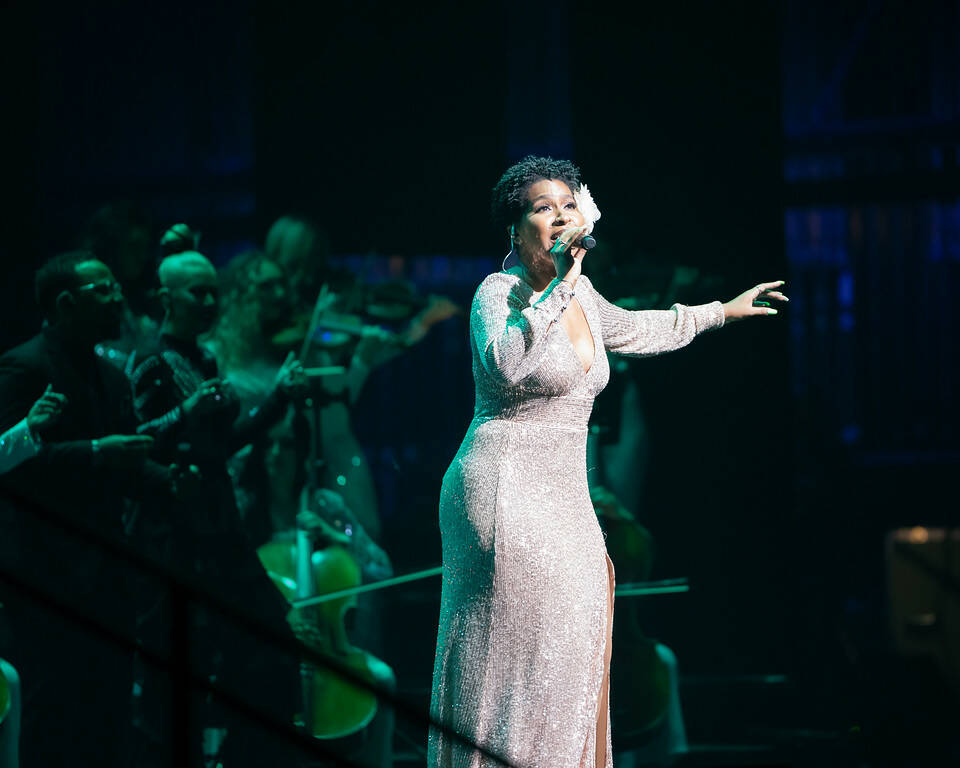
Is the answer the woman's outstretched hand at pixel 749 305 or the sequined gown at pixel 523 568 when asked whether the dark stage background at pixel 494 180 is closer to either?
the woman's outstretched hand at pixel 749 305

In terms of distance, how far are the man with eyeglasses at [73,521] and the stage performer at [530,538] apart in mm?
1445

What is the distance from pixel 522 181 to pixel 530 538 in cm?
82

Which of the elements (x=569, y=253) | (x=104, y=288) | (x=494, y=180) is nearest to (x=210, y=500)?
(x=104, y=288)

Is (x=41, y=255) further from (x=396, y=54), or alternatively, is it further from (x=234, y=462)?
(x=396, y=54)

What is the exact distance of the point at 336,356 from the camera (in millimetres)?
4395

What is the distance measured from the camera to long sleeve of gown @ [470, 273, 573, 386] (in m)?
2.66

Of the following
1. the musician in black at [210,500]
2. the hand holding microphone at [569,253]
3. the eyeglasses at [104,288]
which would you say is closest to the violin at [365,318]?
the musician in black at [210,500]

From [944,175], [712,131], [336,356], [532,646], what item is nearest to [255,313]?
[336,356]

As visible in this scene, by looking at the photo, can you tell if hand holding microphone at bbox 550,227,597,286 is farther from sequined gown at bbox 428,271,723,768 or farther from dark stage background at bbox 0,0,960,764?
dark stage background at bbox 0,0,960,764

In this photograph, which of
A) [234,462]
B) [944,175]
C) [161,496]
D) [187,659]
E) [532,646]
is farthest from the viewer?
[944,175]

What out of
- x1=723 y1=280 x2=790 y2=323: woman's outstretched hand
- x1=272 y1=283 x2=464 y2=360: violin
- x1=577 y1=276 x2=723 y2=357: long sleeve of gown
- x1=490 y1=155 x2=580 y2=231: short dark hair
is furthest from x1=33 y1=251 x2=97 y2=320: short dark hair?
x1=723 y1=280 x2=790 y2=323: woman's outstretched hand

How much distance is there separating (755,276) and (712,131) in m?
0.55

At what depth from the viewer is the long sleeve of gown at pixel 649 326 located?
2998 millimetres

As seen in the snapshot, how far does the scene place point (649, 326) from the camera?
3.04 metres
